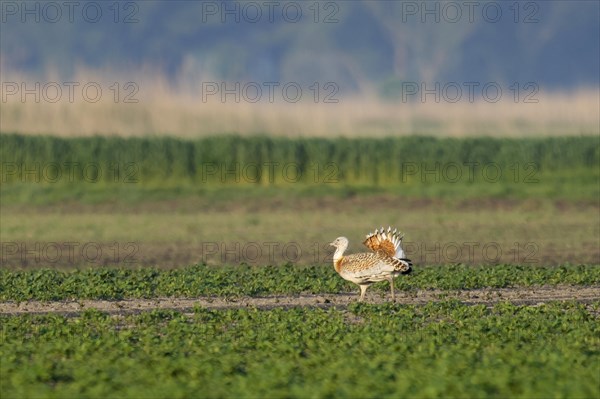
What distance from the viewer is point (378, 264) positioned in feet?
56.6

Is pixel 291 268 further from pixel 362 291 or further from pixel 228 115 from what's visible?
pixel 228 115

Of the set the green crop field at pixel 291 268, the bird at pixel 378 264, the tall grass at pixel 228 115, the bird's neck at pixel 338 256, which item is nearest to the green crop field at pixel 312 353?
the green crop field at pixel 291 268

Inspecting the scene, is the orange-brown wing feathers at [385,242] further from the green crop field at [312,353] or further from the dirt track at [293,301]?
the green crop field at [312,353]

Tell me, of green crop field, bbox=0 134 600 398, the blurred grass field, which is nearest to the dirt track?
green crop field, bbox=0 134 600 398

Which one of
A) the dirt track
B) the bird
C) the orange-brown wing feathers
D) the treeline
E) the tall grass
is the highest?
the tall grass

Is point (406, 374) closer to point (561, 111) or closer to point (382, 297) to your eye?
point (382, 297)

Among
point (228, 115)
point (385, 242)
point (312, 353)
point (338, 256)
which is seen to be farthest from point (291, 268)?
point (228, 115)

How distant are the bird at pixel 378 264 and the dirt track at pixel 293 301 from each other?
31 centimetres

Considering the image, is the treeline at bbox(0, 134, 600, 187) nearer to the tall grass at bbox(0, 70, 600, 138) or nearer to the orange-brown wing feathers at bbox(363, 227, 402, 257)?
the tall grass at bbox(0, 70, 600, 138)

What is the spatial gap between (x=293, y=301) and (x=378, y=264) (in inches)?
46.8

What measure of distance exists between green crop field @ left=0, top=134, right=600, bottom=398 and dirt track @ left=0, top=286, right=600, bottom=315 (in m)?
0.06

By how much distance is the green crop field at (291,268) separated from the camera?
11.7 meters

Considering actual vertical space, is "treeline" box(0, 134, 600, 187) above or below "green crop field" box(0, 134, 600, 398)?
above

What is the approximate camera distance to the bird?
17250 mm
